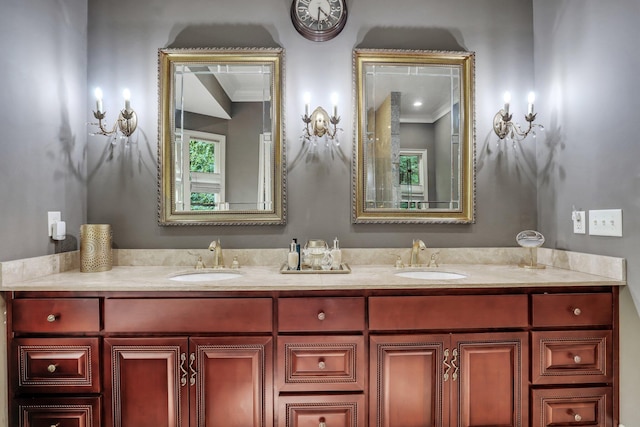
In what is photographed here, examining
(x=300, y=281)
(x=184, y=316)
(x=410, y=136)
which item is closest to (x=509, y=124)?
(x=410, y=136)

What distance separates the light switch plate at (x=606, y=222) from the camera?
155 cm

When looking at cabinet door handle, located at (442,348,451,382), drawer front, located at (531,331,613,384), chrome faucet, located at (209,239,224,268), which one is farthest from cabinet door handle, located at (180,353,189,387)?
drawer front, located at (531,331,613,384)

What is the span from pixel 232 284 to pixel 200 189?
2.61 feet

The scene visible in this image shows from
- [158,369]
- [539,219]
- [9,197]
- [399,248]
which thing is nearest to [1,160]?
[9,197]

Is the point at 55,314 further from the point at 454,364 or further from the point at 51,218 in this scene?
the point at 454,364

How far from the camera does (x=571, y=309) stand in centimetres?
152

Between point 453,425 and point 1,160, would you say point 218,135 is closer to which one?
point 1,160

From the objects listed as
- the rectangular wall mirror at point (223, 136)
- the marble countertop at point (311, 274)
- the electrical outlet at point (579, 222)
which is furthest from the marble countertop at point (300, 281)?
the rectangular wall mirror at point (223, 136)

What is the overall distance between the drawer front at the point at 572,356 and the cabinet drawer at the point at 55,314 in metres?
1.98

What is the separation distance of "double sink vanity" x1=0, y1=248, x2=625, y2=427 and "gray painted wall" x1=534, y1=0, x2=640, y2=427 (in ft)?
0.29

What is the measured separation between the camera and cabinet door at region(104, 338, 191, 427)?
1.45m

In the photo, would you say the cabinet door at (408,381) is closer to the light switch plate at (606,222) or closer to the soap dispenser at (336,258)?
the soap dispenser at (336,258)

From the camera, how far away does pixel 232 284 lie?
147cm

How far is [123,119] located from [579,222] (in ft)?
8.63
